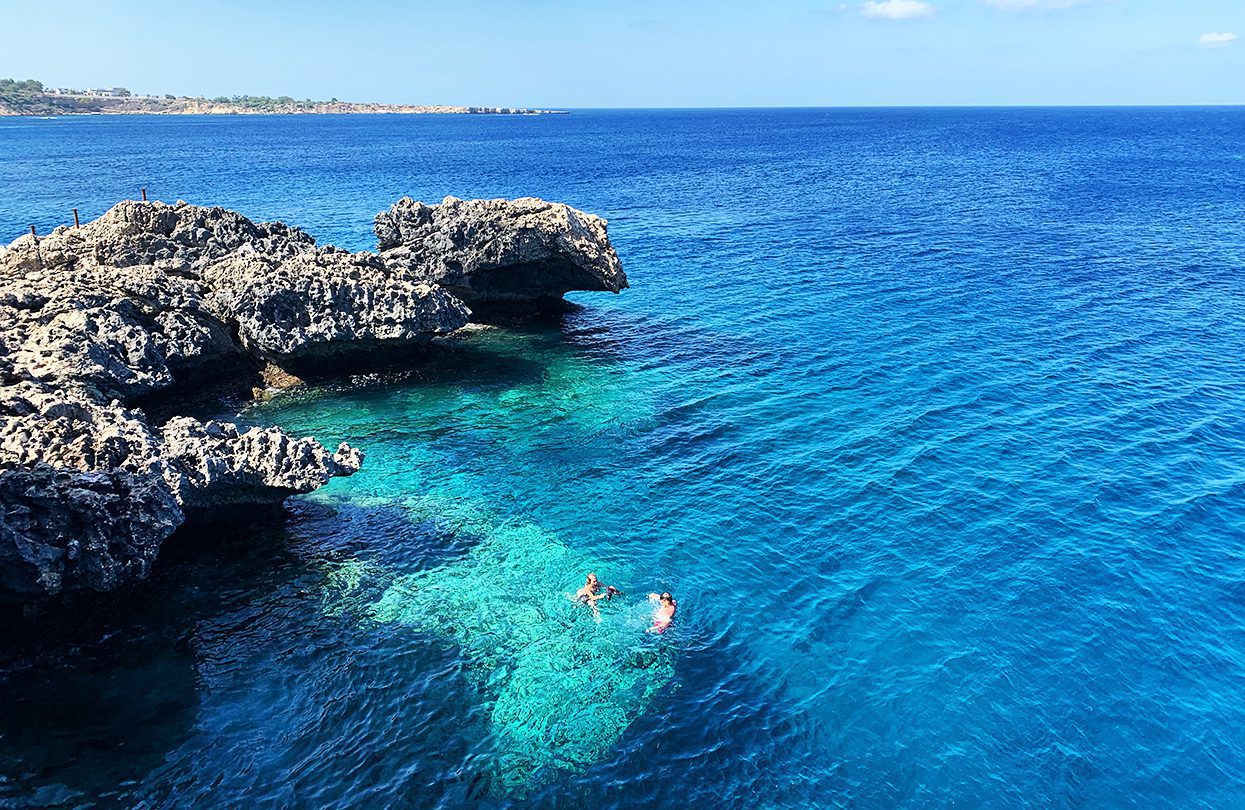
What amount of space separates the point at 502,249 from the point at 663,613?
26.8 meters

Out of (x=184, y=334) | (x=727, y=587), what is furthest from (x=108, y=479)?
(x=727, y=587)

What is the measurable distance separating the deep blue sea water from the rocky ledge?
2.44 meters

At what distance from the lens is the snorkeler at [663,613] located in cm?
2077

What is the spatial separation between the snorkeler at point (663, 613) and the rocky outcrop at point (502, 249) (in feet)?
83.6

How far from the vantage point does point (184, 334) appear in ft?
106

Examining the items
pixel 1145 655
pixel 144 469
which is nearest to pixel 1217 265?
pixel 1145 655

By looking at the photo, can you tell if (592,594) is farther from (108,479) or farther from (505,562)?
(108,479)

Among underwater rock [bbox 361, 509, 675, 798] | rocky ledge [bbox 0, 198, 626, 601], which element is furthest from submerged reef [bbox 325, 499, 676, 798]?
rocky ledge [bbox 0, 198, 626, 601]

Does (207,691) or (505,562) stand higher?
(505,562)

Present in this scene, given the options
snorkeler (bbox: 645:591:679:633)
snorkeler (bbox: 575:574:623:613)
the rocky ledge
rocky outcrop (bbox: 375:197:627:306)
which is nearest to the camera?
the rocky ledge

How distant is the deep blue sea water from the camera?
16.4 metres

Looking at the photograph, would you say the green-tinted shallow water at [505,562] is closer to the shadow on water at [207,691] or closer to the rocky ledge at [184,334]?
the shadow on water at [207,691]

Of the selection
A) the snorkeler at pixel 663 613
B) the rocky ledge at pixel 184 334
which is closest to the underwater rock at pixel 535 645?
the snorkeler at pixel 663 613

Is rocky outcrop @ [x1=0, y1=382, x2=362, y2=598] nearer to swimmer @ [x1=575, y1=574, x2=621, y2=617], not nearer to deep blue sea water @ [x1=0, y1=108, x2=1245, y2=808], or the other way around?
deep blue sea water @ [x1=0, y1=108, x2=1245, y2=808]
